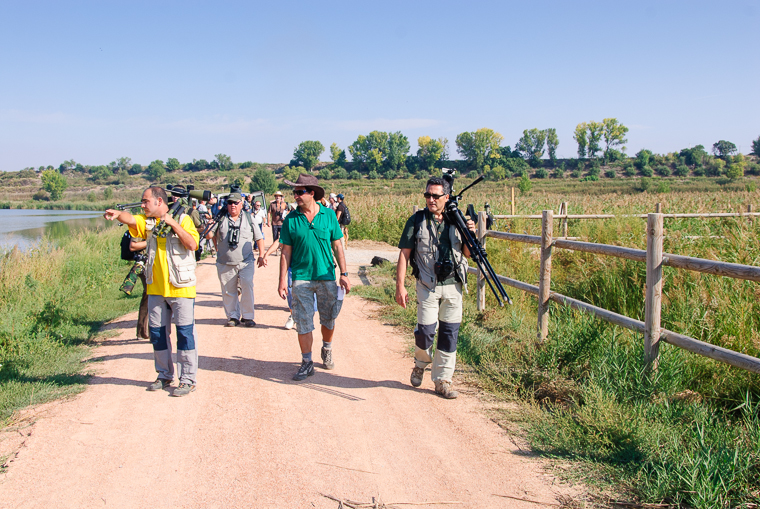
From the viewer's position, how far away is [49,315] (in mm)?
7582

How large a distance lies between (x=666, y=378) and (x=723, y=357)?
0.61 m

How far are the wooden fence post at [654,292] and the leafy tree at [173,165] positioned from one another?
16716cm

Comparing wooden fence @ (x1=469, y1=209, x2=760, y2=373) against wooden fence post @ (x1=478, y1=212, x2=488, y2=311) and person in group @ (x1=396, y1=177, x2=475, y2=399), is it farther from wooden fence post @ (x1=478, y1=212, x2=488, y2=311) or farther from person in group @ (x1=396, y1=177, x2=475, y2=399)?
wooden fence post @ (x1=478, y1=212, x2=488, y2=311)

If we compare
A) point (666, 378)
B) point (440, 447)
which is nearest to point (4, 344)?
point (440, 447)

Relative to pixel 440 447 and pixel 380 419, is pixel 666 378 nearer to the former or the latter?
pixel 440 447

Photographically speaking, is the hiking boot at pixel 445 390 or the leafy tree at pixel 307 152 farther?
the leafy tree at pixel 307 152

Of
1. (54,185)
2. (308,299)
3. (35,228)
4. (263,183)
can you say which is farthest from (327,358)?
(54,185)

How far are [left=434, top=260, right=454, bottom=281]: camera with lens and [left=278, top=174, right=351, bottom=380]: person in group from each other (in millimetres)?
1106

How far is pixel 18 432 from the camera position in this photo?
401cm

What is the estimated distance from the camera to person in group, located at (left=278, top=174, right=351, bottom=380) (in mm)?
5297

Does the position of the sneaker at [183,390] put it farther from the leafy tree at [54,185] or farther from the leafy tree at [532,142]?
the leafy tree at [532,142]

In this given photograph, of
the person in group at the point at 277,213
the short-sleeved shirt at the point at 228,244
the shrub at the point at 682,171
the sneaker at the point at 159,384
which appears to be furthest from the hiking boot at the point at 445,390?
the shrub at the point at 682,171

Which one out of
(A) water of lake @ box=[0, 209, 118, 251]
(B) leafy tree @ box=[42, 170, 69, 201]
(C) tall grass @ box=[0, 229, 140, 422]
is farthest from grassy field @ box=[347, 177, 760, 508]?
(B) leafy tree @ box=[42, 170, 69, 201]

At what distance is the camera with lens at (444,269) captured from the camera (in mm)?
4648
